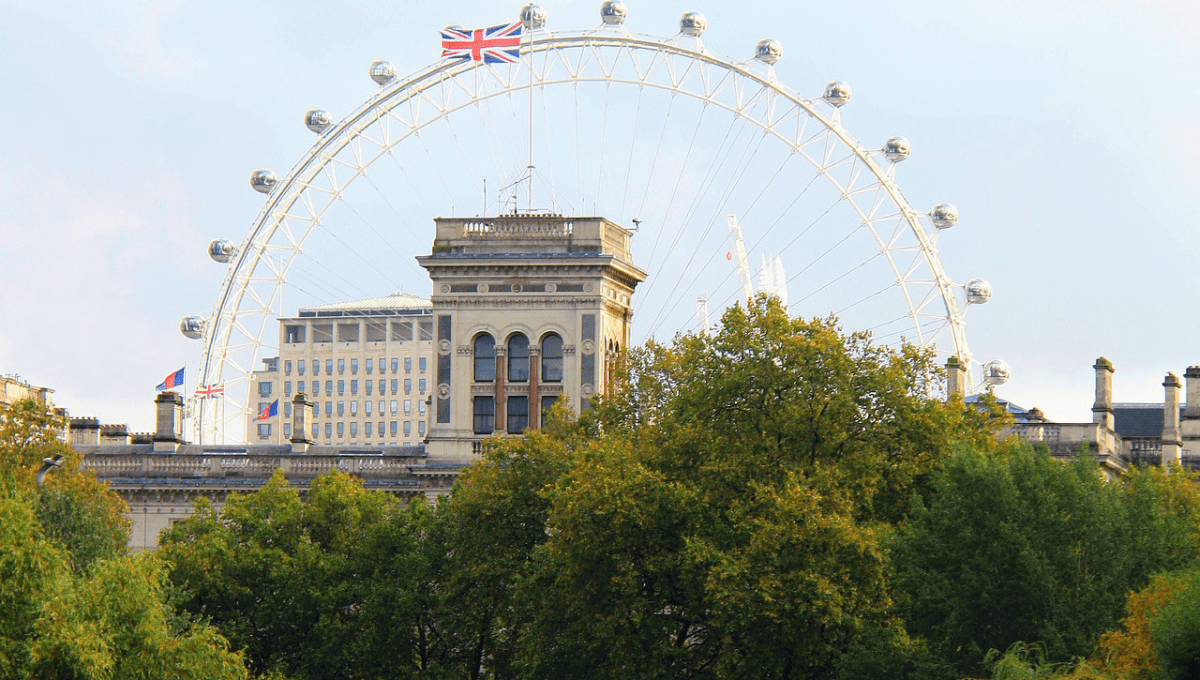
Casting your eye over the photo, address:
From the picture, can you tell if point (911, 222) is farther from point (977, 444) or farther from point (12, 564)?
point (12, 564)

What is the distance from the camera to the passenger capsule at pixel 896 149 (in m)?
130

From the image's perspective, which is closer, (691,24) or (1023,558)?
(1023,558)

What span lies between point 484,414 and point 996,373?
30.1 metres

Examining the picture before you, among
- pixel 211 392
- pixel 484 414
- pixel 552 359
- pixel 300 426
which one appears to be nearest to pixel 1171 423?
pixel 552 359

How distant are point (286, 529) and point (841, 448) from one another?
21.2 metres

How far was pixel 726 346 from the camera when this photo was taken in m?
80.8

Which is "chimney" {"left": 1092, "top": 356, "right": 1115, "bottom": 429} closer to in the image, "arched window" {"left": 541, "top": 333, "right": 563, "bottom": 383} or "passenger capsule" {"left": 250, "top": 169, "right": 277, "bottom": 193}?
"arched window" {"left": 541, "top": 333, "right": 563, "bottom": 383}

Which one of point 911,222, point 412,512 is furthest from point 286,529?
point 911,222

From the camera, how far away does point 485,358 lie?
104375mm

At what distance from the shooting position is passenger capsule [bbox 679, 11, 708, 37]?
12506cm

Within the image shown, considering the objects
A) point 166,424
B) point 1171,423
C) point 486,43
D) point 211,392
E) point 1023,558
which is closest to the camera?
point 1023,558

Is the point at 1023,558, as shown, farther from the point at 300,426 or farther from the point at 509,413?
the point at 300,426

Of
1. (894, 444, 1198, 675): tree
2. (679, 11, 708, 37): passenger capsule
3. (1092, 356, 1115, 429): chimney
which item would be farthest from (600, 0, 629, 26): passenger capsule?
(894, 444, 1198, 675): tree

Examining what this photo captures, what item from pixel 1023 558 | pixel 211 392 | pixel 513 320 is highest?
pixel 513 320
